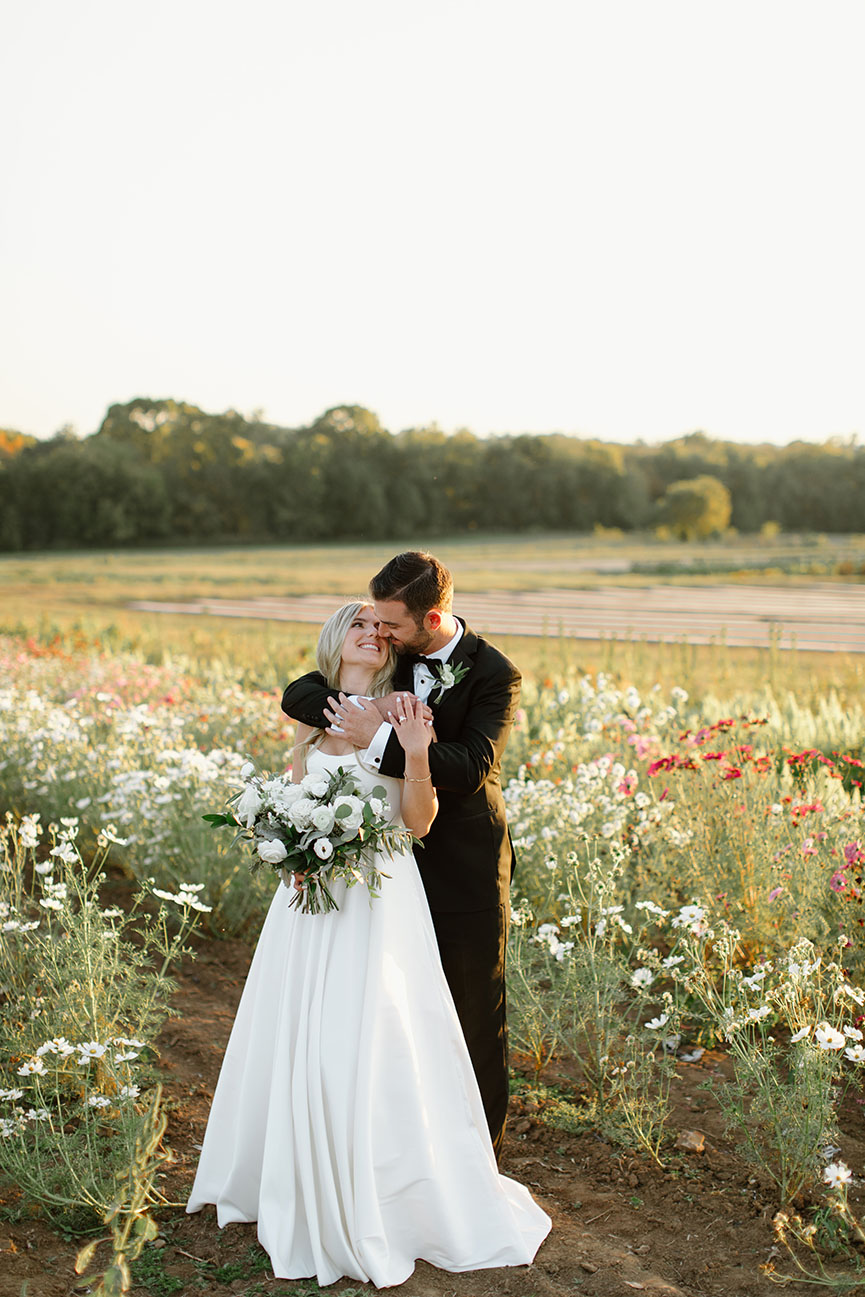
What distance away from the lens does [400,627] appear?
2967mm

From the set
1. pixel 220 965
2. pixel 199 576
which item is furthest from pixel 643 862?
pixel 199 576

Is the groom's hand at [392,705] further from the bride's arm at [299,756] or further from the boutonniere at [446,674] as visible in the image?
the bride's arm at [299,756]

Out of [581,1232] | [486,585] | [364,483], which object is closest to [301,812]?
[581,1232]

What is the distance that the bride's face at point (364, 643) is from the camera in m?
3.02

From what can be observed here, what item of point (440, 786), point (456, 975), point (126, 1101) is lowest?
point (126, 1101)

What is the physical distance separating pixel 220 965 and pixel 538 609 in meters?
16.1

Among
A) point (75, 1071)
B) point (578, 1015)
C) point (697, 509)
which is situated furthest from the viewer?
point (697, 509)

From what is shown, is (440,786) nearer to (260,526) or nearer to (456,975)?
(456,975)

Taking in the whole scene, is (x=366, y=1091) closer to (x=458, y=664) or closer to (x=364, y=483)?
(x=458, y=664)

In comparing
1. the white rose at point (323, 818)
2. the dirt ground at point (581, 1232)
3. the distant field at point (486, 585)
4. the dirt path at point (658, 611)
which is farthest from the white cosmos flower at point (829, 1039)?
the dirt path at point (658, 611)

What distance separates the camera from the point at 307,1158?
2805 millimetres

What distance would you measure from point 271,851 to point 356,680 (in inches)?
23.6

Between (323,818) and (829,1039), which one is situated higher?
(323,818)

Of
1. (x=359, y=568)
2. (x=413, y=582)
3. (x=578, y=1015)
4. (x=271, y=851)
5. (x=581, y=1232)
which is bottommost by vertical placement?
(x=581, y=1232)
